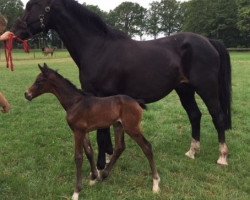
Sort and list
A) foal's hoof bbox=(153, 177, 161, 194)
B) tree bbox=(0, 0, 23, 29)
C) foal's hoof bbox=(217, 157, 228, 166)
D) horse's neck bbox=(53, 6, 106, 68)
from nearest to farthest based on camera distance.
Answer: foal's hoof bbox=(153, 177, 161, 194) → horse's neck bbox=(53, 6, 106, 68) → foal's hoof bbox=(217, 157, 228, 166) → tree bbox=(0, 0, 23, 29)

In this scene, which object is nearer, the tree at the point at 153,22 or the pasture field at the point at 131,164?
the pasture field at the point at 131,164

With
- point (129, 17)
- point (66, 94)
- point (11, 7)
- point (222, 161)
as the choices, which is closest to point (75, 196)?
point (66, 94)

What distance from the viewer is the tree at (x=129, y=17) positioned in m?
96.2

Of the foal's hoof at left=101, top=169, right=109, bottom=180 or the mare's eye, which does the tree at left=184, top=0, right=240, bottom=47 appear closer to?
the foal's hoof at left=101, top=169, right=109, bottom=180

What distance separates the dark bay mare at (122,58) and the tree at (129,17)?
90.3 m

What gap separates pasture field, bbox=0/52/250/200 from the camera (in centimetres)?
503

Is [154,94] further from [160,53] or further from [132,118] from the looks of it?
[132,118]

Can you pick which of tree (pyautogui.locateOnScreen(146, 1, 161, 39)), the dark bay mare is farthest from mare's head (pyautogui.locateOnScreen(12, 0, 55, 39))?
tree (pyautogui.locateOnScreen(146, 1, 161, 39))

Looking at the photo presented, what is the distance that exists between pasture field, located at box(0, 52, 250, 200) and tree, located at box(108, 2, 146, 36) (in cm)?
8842

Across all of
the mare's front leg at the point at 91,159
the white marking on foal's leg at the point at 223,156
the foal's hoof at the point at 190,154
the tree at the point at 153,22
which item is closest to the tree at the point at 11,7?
the tree at the point at 153,22

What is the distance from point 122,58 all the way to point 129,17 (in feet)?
310

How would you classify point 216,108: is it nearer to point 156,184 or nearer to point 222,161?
point 222,161

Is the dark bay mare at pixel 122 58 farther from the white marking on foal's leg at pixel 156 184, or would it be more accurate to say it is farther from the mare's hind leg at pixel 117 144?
the white marking on foal's leg at pixel 156 184

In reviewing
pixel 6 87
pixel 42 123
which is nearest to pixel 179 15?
pixel 6 87
